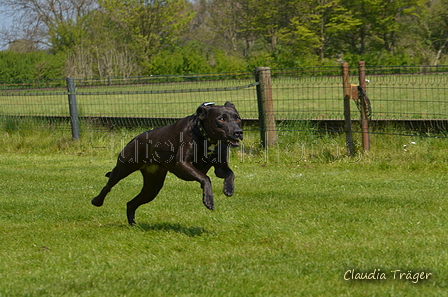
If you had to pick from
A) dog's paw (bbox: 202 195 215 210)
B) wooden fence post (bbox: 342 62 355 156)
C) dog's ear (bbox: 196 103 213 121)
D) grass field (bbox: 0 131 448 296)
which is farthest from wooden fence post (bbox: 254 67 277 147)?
dog's paw (bbox: 202 195 215 210)

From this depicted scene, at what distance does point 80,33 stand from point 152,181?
141 ft

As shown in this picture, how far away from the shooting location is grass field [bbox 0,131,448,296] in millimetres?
4383

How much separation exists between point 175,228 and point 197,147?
44.9 inches

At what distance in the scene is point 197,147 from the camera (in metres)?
5.66

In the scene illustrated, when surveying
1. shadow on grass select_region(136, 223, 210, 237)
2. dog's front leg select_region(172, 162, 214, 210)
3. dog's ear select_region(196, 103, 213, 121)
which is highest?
dog's ear select_region(196, 103, 213, 121)

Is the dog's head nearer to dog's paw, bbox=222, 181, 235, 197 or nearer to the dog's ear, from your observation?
the dog's ear

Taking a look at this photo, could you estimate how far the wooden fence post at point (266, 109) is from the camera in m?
11.2

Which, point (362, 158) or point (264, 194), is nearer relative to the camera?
A: point (264, 194)

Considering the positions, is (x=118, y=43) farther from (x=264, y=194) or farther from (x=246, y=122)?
(x=264, y=194)

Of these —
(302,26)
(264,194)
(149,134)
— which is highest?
(302,26)

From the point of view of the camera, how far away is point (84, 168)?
435 inches

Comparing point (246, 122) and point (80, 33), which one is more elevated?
point (80, 33)

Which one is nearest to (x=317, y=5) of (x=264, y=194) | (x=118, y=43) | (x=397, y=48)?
(x=397, y=48)

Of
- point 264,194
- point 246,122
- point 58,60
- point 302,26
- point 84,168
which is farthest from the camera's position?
point 302,26
